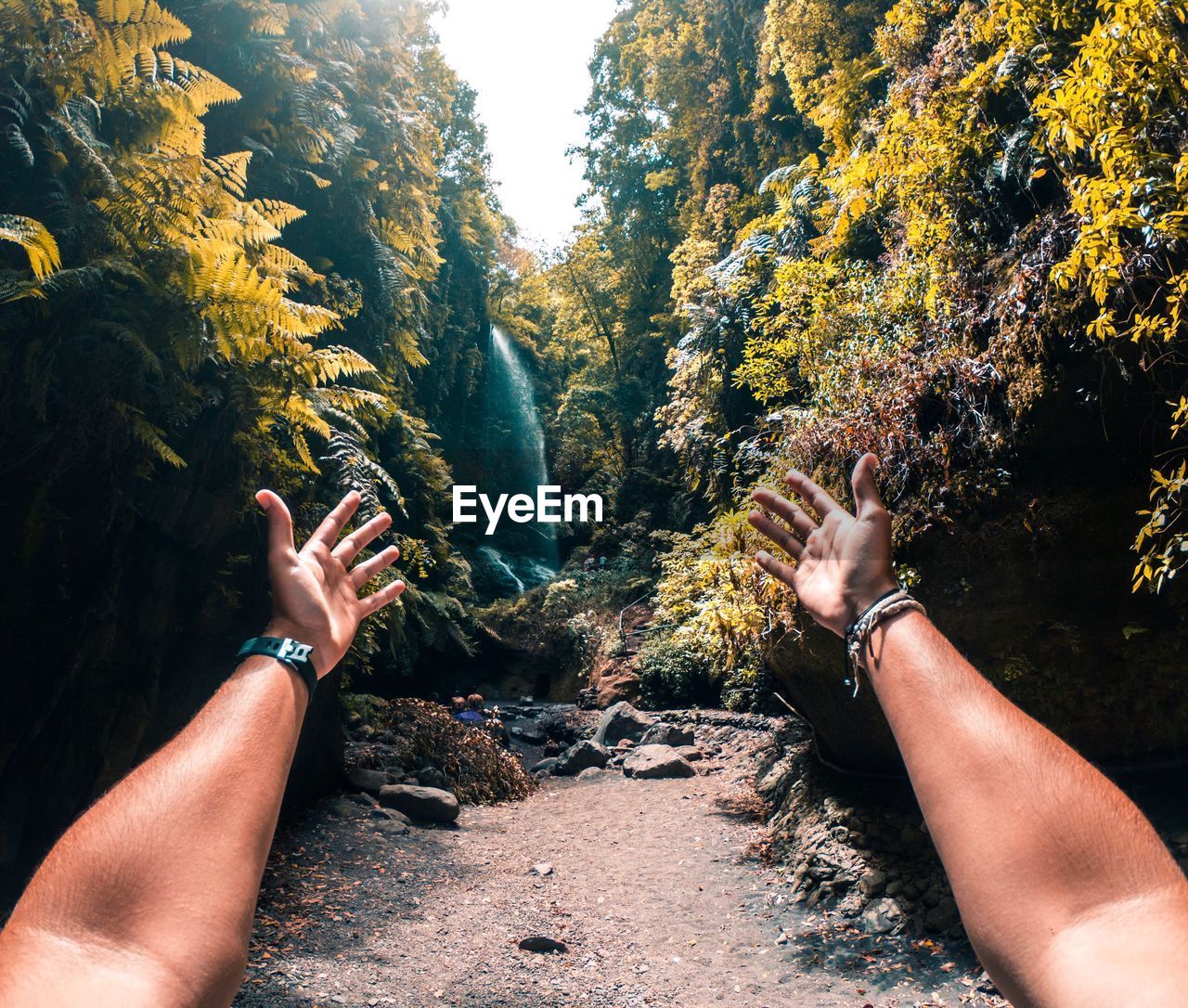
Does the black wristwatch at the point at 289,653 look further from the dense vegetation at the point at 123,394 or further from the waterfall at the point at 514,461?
the waterfall at the point at 514,461

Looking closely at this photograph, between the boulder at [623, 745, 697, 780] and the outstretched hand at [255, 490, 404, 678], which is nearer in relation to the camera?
the outstretched hand at [255, 490, 404, 678]

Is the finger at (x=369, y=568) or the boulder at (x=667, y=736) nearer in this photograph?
the finger at (x=369, y=568)

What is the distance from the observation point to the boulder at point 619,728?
404 inches

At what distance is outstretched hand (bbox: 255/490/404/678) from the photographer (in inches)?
44.2

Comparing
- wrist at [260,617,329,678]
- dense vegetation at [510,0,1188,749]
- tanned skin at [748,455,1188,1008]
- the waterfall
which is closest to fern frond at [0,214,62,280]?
wrist at [260,617,329,678]

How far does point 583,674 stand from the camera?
15.2m

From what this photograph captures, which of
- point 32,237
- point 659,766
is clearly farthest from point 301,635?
point 659,766

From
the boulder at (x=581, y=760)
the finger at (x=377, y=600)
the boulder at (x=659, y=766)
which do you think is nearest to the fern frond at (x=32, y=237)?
the finger at (x=377, y=600)

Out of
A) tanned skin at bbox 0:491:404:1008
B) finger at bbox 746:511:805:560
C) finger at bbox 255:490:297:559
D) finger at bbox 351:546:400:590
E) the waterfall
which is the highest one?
the waterfall

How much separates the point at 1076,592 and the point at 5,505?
5229 millimetres

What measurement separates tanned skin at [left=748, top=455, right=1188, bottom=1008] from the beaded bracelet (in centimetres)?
9

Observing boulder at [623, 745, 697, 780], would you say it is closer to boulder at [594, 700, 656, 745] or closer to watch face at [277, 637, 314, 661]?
boulder at [594, 700, 656, 745]

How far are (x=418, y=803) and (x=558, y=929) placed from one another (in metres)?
2.18

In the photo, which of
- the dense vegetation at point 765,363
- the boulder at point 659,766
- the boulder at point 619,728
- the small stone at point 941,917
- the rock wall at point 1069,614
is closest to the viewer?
the dense vegetation at point 765,363
